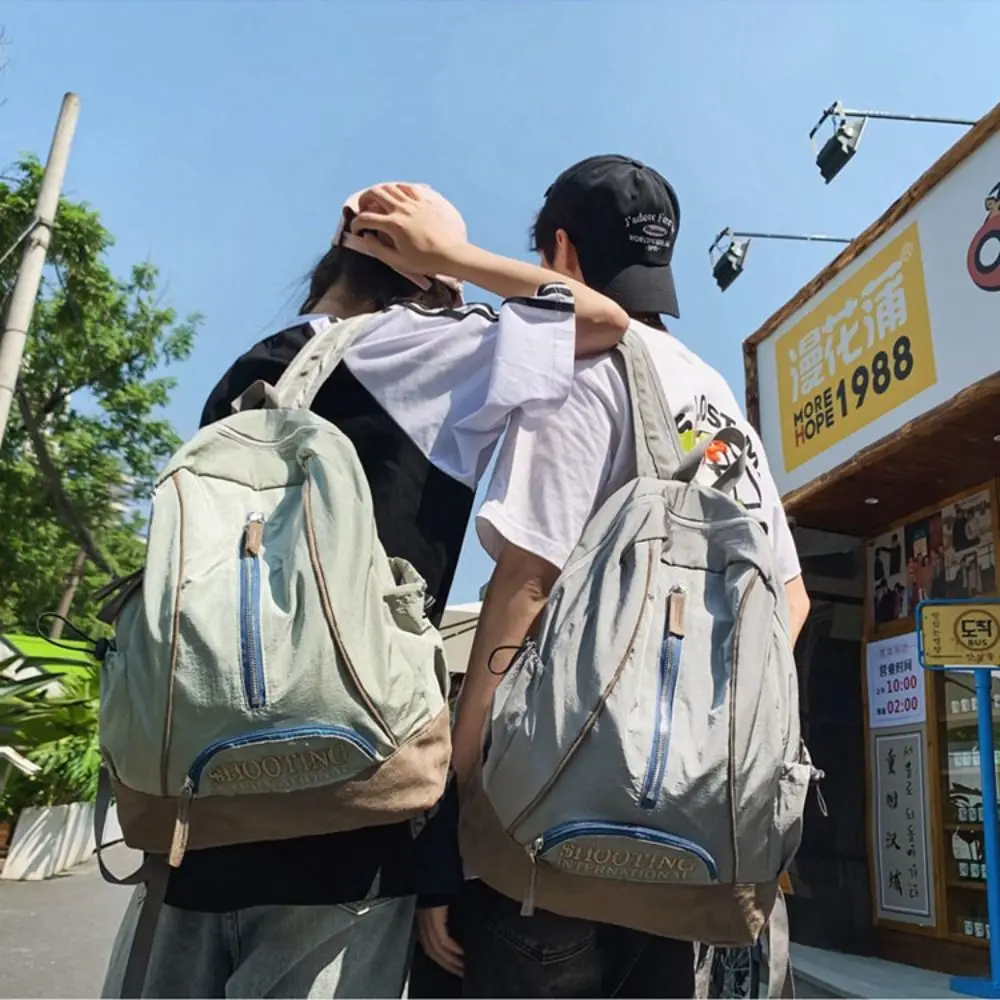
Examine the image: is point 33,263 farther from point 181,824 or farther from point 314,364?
point 181,824

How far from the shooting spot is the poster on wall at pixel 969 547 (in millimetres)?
6180

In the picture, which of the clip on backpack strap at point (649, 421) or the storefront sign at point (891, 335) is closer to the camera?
the clip on backpack strap at point (649, 421)

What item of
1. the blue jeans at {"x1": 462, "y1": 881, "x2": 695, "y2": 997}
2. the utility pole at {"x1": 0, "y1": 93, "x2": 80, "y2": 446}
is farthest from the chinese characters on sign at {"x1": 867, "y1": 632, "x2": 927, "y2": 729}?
the utility pole at {"x1": 0, "y1": 93, "x2": 80, "y2": 446}

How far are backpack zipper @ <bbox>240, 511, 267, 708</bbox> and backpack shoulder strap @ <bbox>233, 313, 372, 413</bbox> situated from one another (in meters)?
0.21

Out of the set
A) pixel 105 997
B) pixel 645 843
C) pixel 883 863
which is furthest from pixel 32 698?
pixel 645 843

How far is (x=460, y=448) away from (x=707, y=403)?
0.41 m

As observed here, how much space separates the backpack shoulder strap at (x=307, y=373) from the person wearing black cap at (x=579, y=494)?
0.81 ft

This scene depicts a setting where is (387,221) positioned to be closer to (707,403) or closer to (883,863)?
A: (707,403)

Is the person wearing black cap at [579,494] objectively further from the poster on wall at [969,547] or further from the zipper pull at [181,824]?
the poster on wall at [969,547]

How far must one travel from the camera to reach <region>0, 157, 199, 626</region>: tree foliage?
1352 centimetres

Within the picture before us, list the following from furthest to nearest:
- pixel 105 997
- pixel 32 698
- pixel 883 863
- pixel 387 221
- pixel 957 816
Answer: pixel 32 698
pixel 883 863
pixel 957 816
pixel 387 221
pixel 105 997

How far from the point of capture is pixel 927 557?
6730mm

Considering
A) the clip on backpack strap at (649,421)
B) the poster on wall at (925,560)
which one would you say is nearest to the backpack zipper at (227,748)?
the clip on backpack strap at (649,421)

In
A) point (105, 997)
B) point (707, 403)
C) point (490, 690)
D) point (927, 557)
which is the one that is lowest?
point (105, 997)
